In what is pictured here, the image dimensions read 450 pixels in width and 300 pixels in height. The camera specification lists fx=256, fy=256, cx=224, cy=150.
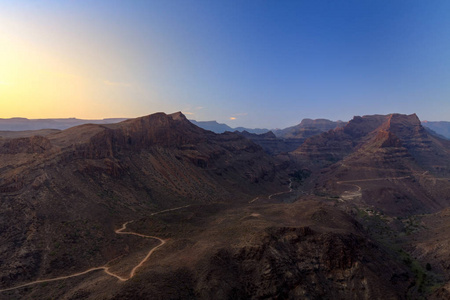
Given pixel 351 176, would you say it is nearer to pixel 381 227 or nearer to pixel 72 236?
pixel 381 227

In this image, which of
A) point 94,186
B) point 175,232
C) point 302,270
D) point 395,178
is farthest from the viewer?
point 395,178

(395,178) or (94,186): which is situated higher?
(94,186)

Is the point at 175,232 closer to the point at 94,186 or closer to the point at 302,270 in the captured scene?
the point at 302,270

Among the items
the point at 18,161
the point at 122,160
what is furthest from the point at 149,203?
the point at 18,161

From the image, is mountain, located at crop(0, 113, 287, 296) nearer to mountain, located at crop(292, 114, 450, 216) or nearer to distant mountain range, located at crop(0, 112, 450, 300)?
distant mountain range, located at crop(0, 112, 450, 300)

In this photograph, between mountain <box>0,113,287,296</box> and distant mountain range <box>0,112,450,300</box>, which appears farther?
mountain <box>0,113,287,296</box>

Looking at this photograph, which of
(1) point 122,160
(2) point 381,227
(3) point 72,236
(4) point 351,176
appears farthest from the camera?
(4) point 351,176

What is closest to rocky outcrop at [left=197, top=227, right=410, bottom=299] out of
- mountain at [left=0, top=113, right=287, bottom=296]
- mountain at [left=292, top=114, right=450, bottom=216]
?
mountain at [left=0, top=113, right=287, bottom=296]

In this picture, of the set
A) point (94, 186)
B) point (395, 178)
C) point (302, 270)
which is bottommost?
point (395, 178)

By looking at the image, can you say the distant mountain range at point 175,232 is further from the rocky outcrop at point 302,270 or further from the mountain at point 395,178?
the mountain at point 395,178

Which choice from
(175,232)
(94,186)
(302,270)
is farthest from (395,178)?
(94,186)

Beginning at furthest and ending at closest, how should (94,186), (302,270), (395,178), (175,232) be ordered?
(395,178) → (94,186) → (175,232) → (302,270)
